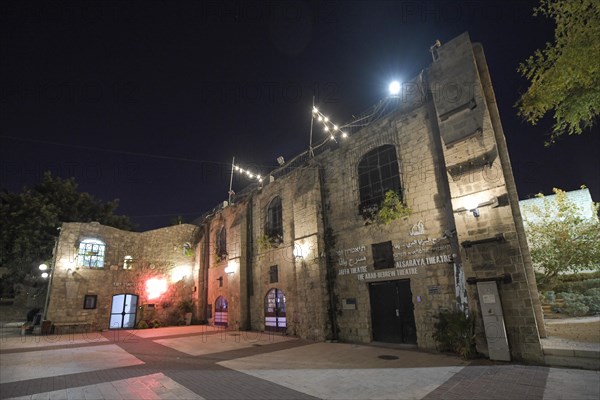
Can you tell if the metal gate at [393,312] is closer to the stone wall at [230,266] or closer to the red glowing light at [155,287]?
the stone wall at [230,266]

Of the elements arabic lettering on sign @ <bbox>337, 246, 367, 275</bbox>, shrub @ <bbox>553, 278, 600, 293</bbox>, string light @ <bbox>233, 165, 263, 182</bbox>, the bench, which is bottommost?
the bench

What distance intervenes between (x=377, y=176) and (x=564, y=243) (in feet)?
37.2

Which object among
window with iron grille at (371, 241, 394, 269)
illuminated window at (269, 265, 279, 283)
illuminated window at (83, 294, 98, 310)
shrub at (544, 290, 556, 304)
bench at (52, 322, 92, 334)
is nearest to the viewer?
window with iron grille at (371, 241, 394, 269)

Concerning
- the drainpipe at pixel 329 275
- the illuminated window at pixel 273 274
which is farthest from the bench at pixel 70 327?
the drainpipe at pixel 329 275

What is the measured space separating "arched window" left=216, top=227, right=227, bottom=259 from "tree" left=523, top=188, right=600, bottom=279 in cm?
1737

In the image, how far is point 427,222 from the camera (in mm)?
9664

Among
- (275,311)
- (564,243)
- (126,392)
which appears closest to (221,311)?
(275,311)

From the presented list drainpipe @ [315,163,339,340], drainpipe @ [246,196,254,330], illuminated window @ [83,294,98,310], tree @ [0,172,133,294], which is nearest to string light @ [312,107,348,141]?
drainpipe @ [315,163,339,340]

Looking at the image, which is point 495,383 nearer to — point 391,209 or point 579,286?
point 391,209

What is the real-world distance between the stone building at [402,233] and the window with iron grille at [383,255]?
0.12 feet

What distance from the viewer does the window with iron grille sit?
10.5 meters

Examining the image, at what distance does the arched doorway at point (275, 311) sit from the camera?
573 inches

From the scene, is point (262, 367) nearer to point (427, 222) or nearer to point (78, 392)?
point (78, 392)

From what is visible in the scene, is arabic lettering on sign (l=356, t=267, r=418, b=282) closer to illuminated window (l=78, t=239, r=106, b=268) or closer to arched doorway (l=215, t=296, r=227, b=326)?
arched doorway (l=215, t=296, r=227, b=326)
